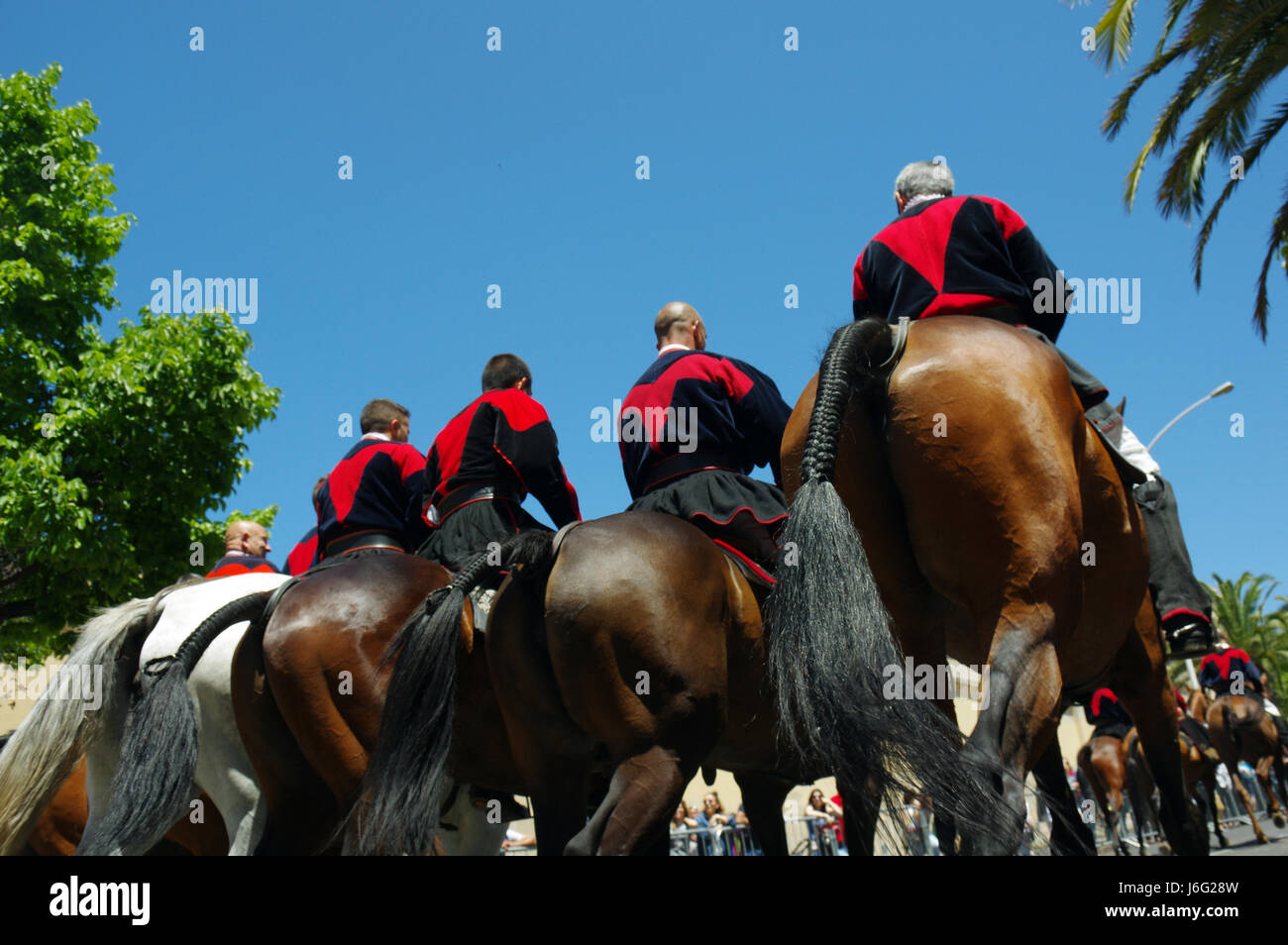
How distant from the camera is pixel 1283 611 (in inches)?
1705

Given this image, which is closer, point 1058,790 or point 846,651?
point 846,651

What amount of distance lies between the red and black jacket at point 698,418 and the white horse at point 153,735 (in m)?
2.15

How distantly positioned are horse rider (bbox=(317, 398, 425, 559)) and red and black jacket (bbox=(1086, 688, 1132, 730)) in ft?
23.4

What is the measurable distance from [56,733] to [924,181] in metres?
5.42

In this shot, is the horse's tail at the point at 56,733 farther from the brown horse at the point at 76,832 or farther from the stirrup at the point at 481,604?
the stirrup at the point at 481,604

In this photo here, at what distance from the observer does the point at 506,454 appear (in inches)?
223

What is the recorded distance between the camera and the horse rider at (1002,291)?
13.1ft

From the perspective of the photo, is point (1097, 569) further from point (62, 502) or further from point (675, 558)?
point (62, 502)

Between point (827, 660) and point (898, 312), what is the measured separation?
1669 millimetres

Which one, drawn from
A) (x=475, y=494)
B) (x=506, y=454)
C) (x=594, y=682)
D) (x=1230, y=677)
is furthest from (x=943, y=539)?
(x=1230, y=677)

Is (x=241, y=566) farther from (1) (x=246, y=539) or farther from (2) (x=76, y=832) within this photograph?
(2) (x=76, y=832)

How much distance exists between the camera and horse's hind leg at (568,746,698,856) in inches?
143

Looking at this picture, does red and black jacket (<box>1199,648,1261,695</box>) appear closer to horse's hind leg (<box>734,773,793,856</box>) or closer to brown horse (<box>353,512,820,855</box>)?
horse's hind leg (<box>734,773,793,856</box>)
